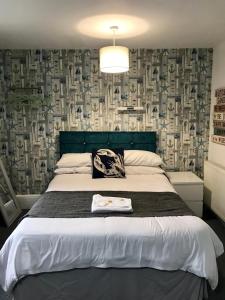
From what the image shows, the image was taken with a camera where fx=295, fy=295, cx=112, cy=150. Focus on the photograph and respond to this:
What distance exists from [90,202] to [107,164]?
1.01 metres

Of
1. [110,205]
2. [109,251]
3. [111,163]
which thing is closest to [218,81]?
[111,163]

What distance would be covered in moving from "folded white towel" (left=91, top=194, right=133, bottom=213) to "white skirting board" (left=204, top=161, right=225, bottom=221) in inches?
64.5

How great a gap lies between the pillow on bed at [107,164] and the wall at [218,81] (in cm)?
133

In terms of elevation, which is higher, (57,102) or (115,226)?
(57,102)

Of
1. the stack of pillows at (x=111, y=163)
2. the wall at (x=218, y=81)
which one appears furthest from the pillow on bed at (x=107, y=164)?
the wall at (x=218, y=81)

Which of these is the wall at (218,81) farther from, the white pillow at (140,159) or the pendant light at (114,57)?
the pendant light at (114,57)

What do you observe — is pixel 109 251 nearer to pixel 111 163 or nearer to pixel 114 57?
pixel 111 163

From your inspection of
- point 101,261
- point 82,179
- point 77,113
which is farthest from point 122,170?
point 101,261

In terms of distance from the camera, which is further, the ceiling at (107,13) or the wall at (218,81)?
the wall at (218,81)

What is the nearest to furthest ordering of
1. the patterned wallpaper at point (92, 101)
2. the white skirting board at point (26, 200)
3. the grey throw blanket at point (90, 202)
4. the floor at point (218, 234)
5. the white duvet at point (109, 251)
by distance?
the white duvet at point (109, 251) < the floor at point (218, 234) < the grey throw blanket at point (90, 202) < the patterned wallpaper at point (92, 101) < the white skirting board at point (26, 200)

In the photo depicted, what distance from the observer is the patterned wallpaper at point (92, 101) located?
13.6ft

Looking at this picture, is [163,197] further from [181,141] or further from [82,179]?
[181,141]

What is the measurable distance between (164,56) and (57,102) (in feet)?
5.43

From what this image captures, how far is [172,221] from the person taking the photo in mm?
2328
